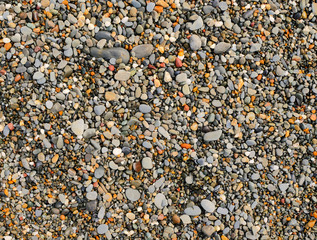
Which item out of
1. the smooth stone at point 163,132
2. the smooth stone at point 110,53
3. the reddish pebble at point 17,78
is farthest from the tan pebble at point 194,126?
the reddish pebble at point 17,78

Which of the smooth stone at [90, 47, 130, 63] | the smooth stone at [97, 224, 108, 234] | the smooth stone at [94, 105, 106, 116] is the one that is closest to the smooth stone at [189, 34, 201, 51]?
the smooth stone at [90, 47, 130, 63]

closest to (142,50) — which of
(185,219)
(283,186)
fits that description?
(185,219)

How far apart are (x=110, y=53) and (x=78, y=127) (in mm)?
400

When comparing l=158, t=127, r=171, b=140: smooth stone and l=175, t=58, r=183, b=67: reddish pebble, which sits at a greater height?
l=175, t=58, r=183, b=67: reddish pebble

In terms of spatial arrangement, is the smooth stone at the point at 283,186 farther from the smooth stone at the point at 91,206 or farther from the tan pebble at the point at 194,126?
the smooth stone at the point at 91,206

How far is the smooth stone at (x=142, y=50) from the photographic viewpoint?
176 cm

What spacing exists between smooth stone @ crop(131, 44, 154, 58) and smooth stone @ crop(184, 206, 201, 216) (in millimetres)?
815

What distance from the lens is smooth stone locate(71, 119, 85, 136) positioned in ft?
5.65

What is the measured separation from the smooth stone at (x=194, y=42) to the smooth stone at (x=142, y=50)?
20 centimetres

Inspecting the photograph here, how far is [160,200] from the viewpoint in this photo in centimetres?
178

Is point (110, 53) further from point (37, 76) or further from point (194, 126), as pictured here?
point (194, 126)

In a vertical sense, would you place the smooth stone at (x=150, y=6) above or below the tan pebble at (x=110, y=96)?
above

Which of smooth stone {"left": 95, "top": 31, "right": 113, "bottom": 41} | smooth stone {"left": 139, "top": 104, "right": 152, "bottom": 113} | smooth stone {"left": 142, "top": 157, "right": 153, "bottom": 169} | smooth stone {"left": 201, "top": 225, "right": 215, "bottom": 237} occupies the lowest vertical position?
smooth stone {"left": 201, "top": 225, "right": 215, "bottom": 237}

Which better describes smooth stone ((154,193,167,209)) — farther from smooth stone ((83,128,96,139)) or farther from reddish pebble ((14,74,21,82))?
reddish pebble ((14,74,21,82))
